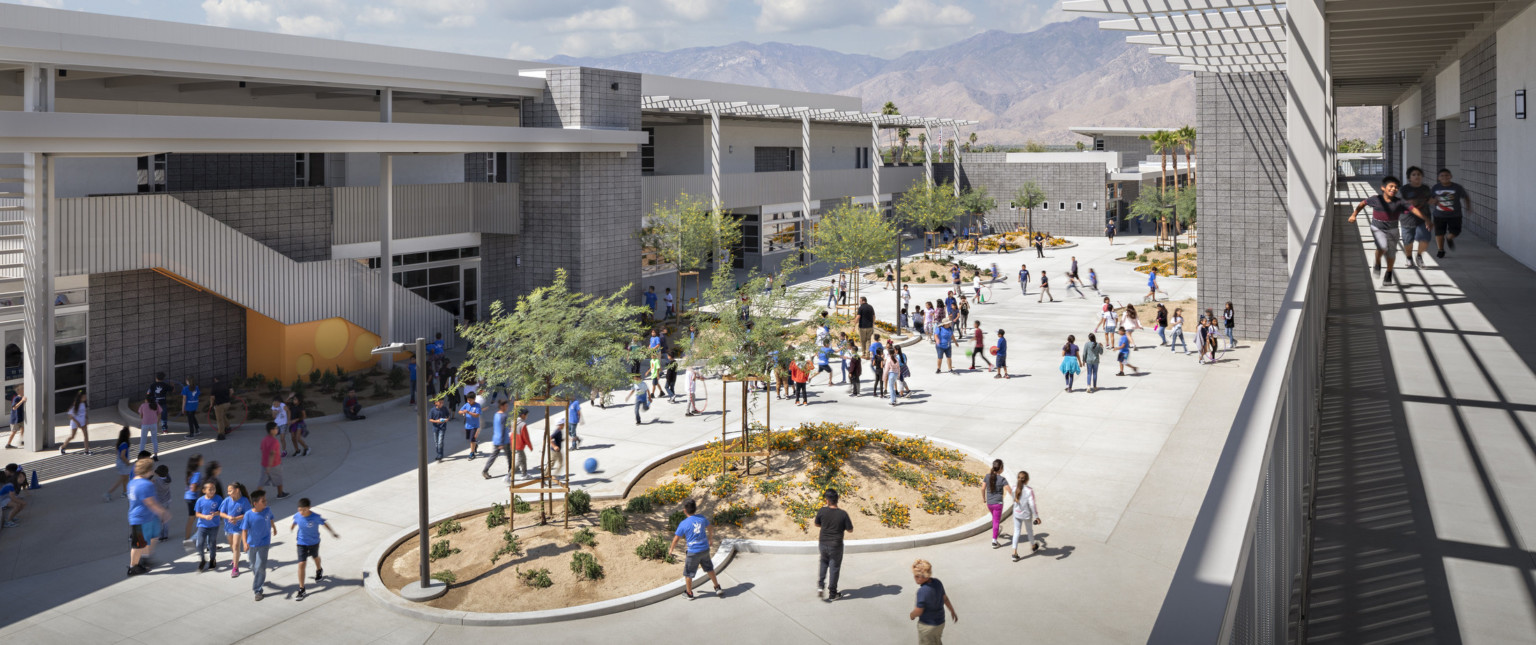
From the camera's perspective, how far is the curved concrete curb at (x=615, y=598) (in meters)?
12.8

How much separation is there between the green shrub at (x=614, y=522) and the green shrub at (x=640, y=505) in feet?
1.41

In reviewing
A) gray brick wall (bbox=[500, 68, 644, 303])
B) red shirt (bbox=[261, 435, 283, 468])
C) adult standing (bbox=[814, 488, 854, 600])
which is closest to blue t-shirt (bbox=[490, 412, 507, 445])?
red shirt (bbox=[261, 435, 283, 468])

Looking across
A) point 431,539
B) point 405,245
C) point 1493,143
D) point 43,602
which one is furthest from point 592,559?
point 405,245

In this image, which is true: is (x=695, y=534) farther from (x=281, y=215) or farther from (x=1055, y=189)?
(x=1055, y=189)

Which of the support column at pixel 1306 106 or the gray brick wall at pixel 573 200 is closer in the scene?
the support column at pixel 1306 106

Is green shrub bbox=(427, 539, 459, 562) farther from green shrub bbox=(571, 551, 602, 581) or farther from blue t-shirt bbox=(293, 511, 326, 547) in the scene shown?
green shrub bbox=(571, 551, 602, 581)

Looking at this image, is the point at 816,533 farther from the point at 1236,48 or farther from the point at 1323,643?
the point at 1236,48

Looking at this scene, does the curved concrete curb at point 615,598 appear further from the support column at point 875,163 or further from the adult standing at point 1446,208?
the support column at point 875,163

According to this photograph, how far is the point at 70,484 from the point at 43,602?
6.26 m

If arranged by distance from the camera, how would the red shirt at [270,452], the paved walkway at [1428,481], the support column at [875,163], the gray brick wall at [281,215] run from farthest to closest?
the support column at [875,163]
the gray brick wall at [281,215]
the red shirt at [270,452]
the paved walkway at [1428,481]

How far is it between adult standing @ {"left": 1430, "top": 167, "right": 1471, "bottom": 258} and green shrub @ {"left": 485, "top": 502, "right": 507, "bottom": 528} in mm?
13321

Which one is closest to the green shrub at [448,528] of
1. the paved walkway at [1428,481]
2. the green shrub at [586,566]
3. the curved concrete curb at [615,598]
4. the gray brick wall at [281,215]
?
the curved concrete curb at [615,598]

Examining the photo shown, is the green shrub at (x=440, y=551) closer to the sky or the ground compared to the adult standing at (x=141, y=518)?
closer to the ground

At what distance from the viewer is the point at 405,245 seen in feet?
103
